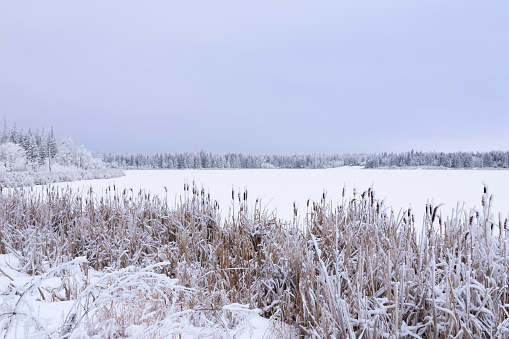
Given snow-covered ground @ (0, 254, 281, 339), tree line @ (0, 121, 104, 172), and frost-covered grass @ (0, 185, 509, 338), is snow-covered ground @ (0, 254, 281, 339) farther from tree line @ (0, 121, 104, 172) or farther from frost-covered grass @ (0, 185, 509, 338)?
tree line @ (0, 121, 104, 172)

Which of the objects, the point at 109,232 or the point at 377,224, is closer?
the point at 377,224

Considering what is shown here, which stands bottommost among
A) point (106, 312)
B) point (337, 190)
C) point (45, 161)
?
point (337, 190)

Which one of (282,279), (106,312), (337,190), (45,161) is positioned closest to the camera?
(106,312)

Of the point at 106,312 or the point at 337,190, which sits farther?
the point at 337,190

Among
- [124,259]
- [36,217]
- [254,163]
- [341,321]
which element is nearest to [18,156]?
[36,217]

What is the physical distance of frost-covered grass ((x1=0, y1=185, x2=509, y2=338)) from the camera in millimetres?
1621

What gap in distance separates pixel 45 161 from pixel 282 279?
5896cm

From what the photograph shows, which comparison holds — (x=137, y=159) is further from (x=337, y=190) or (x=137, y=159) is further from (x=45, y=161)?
(x=337, y=190)

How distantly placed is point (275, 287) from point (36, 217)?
590 cm

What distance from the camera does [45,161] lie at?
48812mm

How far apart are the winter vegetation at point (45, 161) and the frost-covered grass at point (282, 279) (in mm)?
22687

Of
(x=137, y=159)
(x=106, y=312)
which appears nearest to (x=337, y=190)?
(x=106, y=312)

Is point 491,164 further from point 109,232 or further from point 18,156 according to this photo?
point 18,156

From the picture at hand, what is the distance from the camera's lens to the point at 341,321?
165 centimetres
